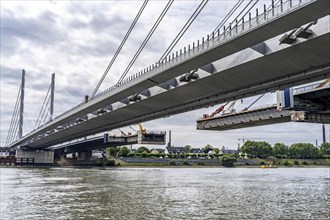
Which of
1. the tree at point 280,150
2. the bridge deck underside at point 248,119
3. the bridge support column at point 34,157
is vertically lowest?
the bridge support column at point 34,157

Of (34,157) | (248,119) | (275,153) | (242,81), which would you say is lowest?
(34,157)

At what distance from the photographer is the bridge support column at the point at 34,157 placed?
365 feet

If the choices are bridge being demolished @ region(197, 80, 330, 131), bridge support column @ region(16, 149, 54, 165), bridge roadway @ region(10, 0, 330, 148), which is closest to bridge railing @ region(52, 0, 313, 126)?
bridge roadway @ region(10, 0, 330, 148)

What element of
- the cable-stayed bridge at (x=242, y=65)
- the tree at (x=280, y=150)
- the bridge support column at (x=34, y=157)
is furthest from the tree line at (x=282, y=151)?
the cable-stayed bridge at (x=242, y=65)

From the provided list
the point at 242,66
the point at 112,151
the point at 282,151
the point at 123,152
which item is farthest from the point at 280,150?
the point at 242,66

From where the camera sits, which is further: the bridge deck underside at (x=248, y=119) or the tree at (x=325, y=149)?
the tree at (x=325, y=149)

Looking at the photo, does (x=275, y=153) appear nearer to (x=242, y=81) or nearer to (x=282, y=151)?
(x=282, y=151)

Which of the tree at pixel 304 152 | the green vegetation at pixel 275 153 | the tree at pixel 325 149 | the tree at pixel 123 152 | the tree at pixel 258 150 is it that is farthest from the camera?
the tree at pixel 325 149

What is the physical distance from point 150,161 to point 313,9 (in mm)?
105703

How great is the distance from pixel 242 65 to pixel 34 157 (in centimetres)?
10575

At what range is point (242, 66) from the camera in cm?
2169

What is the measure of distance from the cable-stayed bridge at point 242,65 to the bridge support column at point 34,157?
83.1m

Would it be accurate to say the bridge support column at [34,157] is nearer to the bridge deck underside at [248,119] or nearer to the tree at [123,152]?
the tree at [123,152]

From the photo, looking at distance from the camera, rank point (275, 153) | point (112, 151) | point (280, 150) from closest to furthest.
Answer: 1. point (112, 151)
2. point (275, 153)
3. point (280, 150)
